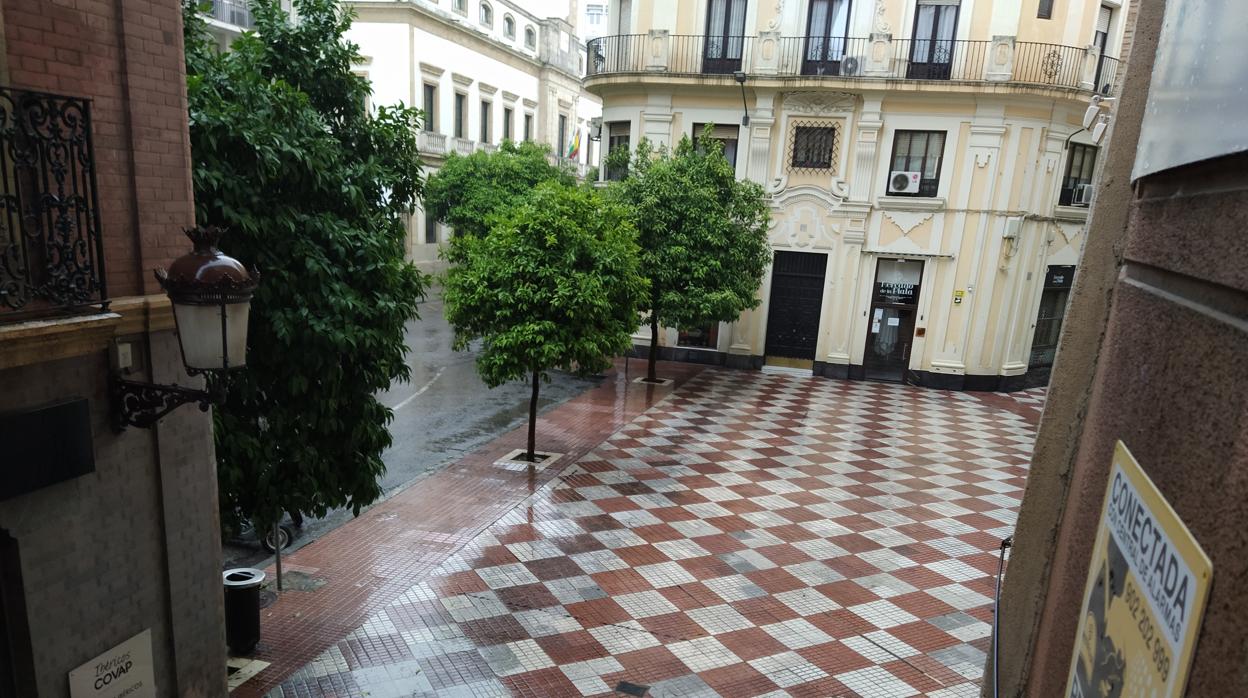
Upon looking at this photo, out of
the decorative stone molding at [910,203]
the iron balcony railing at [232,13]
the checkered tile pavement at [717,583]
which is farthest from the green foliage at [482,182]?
the checkered tile pavement at [717,583]

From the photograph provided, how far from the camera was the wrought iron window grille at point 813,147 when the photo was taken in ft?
64.8

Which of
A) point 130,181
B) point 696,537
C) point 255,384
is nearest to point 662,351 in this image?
point 696,537

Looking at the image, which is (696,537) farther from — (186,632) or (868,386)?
(868,386)

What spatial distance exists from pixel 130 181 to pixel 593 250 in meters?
7.35

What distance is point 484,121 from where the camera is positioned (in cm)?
3834

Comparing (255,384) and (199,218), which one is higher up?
(199,218)

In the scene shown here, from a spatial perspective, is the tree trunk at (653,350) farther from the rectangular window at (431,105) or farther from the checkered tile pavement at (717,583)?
the rectangular window at (431,105)

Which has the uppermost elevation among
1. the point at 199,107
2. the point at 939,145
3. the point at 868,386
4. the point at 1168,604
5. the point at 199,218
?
the point at 939,145

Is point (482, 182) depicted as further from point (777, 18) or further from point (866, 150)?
point (866, 150)

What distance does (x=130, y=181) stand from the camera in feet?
15.4

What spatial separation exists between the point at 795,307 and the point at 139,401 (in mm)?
18093

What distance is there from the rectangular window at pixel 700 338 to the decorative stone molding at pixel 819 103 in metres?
6.32

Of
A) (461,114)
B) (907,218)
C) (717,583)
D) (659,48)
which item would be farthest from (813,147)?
(461,114)

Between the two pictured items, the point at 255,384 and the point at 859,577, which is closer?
the point at 255,384
